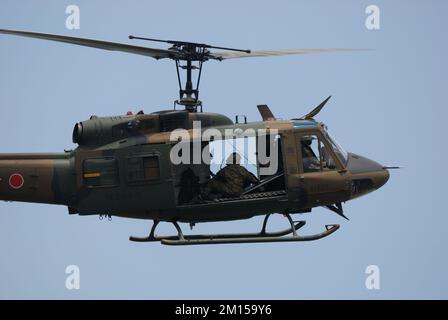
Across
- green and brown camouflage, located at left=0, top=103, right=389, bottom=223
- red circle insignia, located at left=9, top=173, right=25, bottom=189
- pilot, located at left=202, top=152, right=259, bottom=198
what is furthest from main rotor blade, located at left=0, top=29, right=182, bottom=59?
red circle insignia, located at left=9, top=173, right=25, bottom=189

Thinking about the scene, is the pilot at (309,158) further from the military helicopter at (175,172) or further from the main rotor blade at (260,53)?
the main rotor blade at (260,53)

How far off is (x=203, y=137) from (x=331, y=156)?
2886mm

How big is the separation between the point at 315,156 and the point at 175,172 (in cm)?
309

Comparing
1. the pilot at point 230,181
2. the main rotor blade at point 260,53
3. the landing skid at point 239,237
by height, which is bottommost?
the landing skid at point 239,237

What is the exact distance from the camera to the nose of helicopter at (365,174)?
20625 mm

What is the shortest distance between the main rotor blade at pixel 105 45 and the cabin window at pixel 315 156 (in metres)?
3.28

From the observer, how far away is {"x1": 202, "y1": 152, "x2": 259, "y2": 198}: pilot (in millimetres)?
19828

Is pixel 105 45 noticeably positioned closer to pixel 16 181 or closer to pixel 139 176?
pixel 139 176

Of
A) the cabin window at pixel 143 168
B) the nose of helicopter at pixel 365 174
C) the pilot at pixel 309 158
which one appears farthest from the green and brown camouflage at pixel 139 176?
the nose of helicopter at pixel 365 174

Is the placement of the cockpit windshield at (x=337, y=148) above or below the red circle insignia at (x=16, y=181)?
above

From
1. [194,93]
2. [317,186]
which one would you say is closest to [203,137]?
[194,93]

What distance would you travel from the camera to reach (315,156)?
20453 mm

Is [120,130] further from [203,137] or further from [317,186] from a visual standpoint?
[317,186]

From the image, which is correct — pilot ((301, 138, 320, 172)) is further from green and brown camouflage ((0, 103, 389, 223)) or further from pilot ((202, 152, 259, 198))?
pilot ((202, 152, 259, 198))
